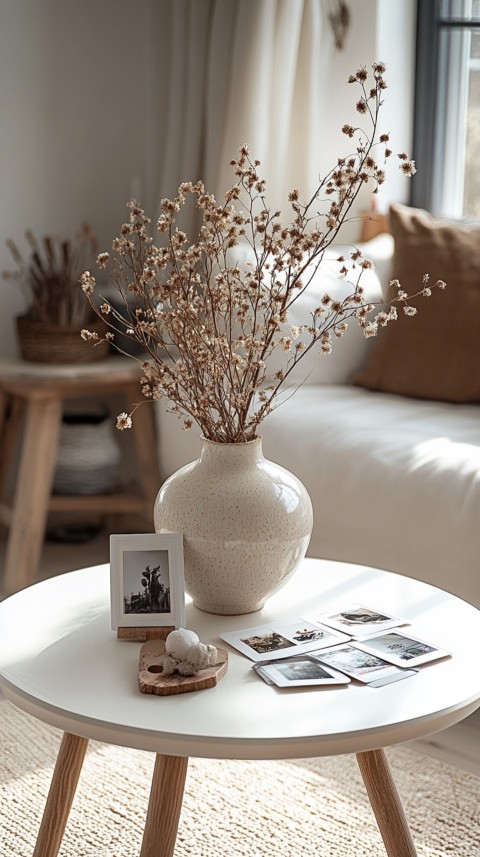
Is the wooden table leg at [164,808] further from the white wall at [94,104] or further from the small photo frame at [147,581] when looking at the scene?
the white wall at [94,104]

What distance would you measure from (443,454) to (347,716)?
1.00 meters

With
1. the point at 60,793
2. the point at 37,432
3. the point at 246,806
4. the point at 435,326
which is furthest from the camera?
the point at 37,432

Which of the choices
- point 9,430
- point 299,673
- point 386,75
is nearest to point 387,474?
point 299,673

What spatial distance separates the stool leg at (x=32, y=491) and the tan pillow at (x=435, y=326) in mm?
742

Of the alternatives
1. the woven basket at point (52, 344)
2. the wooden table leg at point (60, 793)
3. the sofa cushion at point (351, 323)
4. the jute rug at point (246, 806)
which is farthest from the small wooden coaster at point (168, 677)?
the woven basket at point (52, 344)

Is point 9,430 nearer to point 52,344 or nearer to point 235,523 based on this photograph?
point 52,344

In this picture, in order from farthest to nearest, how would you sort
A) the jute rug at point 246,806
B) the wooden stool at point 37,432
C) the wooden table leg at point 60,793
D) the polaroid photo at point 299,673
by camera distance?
the wooden stool at point 37,432 → the jute rug at point 246,806 → the wooden table leg at point 60,793 → the polaroid photo at point 299,673

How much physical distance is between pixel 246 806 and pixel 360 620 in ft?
1.60

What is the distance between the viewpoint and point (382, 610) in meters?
1.35

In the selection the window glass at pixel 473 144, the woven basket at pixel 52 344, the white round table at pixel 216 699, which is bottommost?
the white round table at pixel 216 699

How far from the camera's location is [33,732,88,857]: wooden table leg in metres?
1.35

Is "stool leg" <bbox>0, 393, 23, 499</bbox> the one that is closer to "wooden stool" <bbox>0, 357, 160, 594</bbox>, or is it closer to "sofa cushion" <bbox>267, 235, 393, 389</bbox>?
"wooden stool" <bbox>0, 357, 160, 594</bbox>

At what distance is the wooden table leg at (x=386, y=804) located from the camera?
123 centimetres

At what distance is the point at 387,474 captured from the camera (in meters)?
2.02
